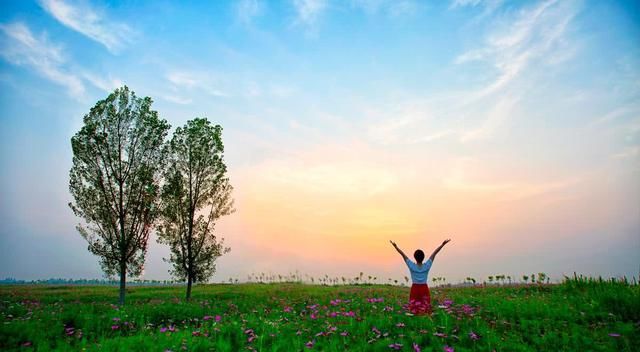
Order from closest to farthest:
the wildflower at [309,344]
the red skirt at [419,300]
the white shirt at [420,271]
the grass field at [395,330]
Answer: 1. the wildflower at [309,344]
2. the grass field at [395,330]
3. the red skirt at [419,300]
4. the white shirt at [420,271]

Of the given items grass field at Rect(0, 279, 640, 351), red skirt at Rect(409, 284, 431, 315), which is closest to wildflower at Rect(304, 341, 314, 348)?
grass field at Rect(0, 279, 640, 351)

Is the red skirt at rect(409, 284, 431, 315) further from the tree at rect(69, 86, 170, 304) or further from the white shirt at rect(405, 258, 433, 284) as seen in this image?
the tree at rect(69, 86, 170, 304)

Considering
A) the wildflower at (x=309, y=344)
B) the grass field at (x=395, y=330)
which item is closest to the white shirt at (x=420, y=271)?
the grass field at (x=395, y=330)

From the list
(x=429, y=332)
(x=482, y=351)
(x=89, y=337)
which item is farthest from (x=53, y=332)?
(x=482, y=351)

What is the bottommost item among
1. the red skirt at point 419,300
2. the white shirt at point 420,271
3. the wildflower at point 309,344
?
the wildflower at point 309,344

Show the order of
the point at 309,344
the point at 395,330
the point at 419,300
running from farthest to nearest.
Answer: the point at 419,300 < the point at 395,330 < the point at 309,344

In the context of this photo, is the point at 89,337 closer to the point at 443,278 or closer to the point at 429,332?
the point at 429,332

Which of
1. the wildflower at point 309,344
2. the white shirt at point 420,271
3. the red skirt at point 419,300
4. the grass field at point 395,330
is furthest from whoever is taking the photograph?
the white shirt at point 420,271

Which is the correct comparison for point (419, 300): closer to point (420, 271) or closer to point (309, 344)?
point (420, 271)

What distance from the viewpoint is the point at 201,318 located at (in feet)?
55.0

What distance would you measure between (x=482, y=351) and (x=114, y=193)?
24.1 meters

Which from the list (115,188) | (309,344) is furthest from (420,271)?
(115,188)

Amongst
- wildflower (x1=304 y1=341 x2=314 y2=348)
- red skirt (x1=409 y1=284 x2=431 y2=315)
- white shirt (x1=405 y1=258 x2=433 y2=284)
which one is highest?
white shirt (x1=405 y1=258 x2=433 y2=284)

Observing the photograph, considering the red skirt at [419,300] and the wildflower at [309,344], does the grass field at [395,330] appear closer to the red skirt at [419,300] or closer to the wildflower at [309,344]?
the wildflower at [309,344]
